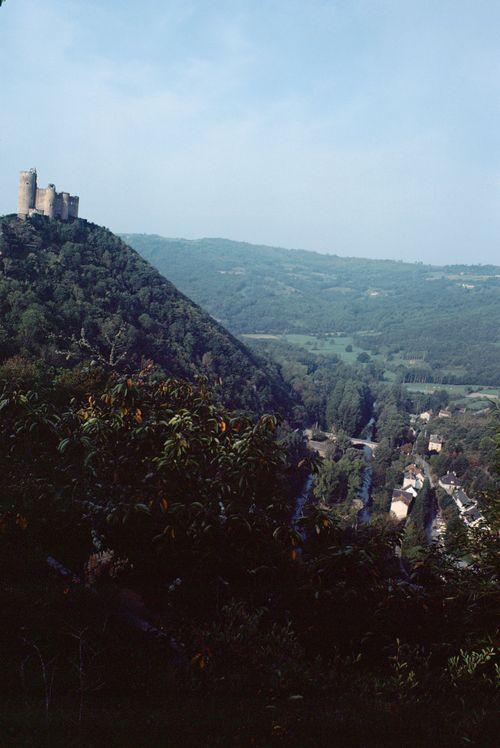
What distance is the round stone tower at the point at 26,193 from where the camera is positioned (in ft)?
148

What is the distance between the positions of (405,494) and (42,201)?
36.1 metres

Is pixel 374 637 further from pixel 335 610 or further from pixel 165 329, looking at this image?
pixel 165 329

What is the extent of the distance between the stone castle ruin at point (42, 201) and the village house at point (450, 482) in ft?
121

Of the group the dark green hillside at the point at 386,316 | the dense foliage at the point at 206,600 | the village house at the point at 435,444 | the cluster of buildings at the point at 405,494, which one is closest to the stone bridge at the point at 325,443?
the village house at the point at 435,444

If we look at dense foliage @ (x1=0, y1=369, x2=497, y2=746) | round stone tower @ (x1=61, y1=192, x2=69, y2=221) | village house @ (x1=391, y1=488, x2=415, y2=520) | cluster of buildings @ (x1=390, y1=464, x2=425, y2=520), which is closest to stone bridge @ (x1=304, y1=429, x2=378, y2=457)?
cluster of buildings @ (x1=390, y1=464, x2=425, y2=520)

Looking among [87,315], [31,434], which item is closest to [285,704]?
[31,434]

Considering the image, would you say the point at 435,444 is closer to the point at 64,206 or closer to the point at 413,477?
the point at 413,477

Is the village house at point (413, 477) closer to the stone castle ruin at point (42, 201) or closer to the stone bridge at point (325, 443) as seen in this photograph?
the stone bridge at point (325, 443)

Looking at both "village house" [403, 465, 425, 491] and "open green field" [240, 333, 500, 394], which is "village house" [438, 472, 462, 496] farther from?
"open green field" [240, 333, 500, 394]

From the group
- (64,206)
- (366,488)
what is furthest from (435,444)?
(64,206)

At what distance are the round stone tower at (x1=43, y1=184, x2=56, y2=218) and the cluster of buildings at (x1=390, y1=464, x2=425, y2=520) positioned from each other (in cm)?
3440

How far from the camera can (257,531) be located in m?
4.77

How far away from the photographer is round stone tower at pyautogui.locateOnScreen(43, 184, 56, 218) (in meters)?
46.8

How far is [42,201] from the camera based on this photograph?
154ft
